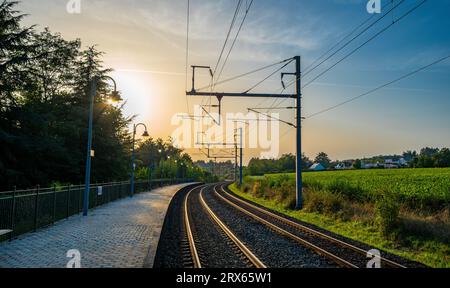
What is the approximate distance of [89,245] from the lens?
33.9 ft

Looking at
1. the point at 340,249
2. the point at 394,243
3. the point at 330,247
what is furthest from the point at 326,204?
the point at 340,249

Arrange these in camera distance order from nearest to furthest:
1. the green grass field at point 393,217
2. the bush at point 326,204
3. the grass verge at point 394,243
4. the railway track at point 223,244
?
the railway track at point 223,244
the grass verge at point 394,243
the green grass field at point 393,217
the bush at point 326,204

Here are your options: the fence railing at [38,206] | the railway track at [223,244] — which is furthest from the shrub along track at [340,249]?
the fence railing at [38,206]

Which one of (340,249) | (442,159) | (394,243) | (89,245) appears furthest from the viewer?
(442,159)

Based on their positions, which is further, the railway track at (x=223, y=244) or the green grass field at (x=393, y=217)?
the green grass field at (x=393, y=217)

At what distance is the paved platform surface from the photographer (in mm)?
8281

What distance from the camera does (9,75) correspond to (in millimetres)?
22594

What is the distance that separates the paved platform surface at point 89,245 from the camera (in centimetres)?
828

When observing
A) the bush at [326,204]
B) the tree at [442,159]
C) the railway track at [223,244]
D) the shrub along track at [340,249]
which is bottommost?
the railway track at [223,244]

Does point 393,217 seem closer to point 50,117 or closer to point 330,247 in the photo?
point 330,247

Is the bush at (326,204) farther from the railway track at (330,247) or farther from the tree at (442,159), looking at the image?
the tree at (442,159)

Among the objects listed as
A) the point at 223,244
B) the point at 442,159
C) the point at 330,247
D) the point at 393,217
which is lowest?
the point at 223,244

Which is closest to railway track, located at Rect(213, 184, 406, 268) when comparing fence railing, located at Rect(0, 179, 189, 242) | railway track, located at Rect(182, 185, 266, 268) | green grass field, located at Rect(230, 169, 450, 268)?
green grass field, located at Rect(230, 169, 450, 268)
